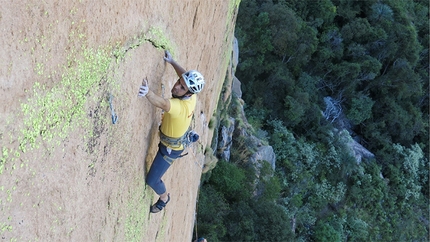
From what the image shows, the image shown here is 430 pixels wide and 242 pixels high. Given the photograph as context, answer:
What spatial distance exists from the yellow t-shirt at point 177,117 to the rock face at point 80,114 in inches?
11.0

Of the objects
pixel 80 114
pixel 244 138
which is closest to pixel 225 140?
pixel 244 138

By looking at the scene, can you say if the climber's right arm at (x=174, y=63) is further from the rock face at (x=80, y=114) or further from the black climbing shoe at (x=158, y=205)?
the black climbing shoe at (x=158, y=205)

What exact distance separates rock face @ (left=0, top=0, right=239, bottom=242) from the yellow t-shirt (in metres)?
0.28

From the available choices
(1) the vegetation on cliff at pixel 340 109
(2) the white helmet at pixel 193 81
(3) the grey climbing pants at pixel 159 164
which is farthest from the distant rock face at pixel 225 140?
(2) the white helmet at pixel 193 81

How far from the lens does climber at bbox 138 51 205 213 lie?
3.86 metres

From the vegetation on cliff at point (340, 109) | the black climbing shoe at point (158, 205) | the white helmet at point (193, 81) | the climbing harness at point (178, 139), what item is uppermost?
the white helmet at point (193, 81)

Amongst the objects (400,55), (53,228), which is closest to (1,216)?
(53,228)

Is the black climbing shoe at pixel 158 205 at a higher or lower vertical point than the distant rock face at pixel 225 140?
higher

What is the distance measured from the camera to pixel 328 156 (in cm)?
1798

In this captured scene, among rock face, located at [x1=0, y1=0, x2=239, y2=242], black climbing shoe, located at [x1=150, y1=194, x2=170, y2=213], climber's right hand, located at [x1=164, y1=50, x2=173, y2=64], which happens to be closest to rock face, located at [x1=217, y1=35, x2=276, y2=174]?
black climbing shoe, located at [x1=150, y1=194, x2=170, y2=213]

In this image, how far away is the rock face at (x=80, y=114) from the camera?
255 centimetres

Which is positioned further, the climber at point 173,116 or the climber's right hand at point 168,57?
the climber's right hand at point 168,57

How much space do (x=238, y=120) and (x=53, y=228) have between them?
11.2 meters

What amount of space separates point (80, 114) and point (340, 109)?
1894cm
